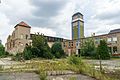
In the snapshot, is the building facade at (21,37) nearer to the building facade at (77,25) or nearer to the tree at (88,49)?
the tree at (88,49)

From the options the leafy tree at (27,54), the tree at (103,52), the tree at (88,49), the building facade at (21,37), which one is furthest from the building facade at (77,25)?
the leafy tree at (27,54)

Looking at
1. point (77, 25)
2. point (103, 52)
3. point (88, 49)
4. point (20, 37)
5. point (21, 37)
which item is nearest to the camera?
point (103, 52)

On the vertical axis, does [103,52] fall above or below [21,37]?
below

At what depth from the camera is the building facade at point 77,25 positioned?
2705 inches

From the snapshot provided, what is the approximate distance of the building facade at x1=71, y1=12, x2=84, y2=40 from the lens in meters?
68.7

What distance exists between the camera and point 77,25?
6900cm

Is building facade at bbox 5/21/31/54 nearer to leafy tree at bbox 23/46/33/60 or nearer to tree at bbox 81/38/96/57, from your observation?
leafy tree at bbox 23/46/33/60

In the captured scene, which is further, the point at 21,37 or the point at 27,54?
the point at 21,37

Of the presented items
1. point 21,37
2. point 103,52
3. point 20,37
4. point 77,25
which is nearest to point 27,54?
point 103,52

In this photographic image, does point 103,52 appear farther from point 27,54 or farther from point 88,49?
point 27,54

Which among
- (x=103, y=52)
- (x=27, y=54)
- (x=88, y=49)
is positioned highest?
(x=88, y=49)

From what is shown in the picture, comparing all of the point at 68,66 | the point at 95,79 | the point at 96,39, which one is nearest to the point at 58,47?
the point at 96,39

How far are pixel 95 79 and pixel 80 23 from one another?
193 feet

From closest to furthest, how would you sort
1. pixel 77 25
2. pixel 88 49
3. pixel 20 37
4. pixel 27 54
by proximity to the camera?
pixel 27 54, pixel 88 49, pixel 20 37, pixel 77 25
